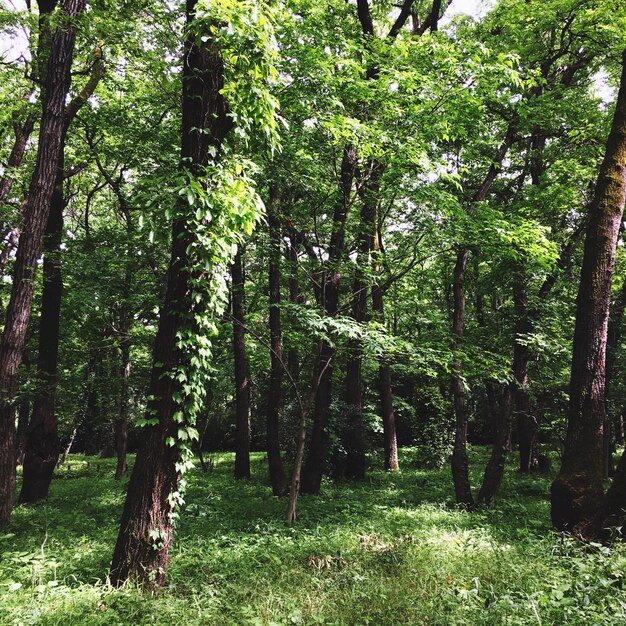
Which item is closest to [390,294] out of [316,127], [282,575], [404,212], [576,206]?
[576,206]

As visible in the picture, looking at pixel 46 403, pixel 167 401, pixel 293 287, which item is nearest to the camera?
pixel 167 401

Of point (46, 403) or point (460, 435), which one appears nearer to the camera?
point (46, 403)

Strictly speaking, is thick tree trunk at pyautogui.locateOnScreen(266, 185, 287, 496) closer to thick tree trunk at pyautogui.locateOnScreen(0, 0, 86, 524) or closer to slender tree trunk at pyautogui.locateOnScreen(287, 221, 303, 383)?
slender tree trunk at pyautogui.locateOnScreen(287, 221, 303, 383)

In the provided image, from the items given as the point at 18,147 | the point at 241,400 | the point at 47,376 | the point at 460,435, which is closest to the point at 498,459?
the point at 460,435

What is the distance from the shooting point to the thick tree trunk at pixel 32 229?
7.03m

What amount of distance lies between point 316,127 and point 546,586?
7015mm

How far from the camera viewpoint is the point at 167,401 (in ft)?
15.0

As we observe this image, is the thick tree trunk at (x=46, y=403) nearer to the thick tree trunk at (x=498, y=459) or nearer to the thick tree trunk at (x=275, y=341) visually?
the thick tree trunk at (x=275, y=341)

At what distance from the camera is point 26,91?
465 inches

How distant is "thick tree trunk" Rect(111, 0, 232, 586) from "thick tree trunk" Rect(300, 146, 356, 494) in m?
2.87

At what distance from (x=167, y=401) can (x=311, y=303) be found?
12.6 ft

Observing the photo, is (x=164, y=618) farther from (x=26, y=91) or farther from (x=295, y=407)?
(x=26, y=91)

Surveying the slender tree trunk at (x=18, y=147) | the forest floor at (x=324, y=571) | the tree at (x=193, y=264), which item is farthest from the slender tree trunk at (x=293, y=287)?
the slender tree trunk at (x=18, y=147)

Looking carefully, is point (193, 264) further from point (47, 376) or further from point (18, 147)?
point (18, 147)
